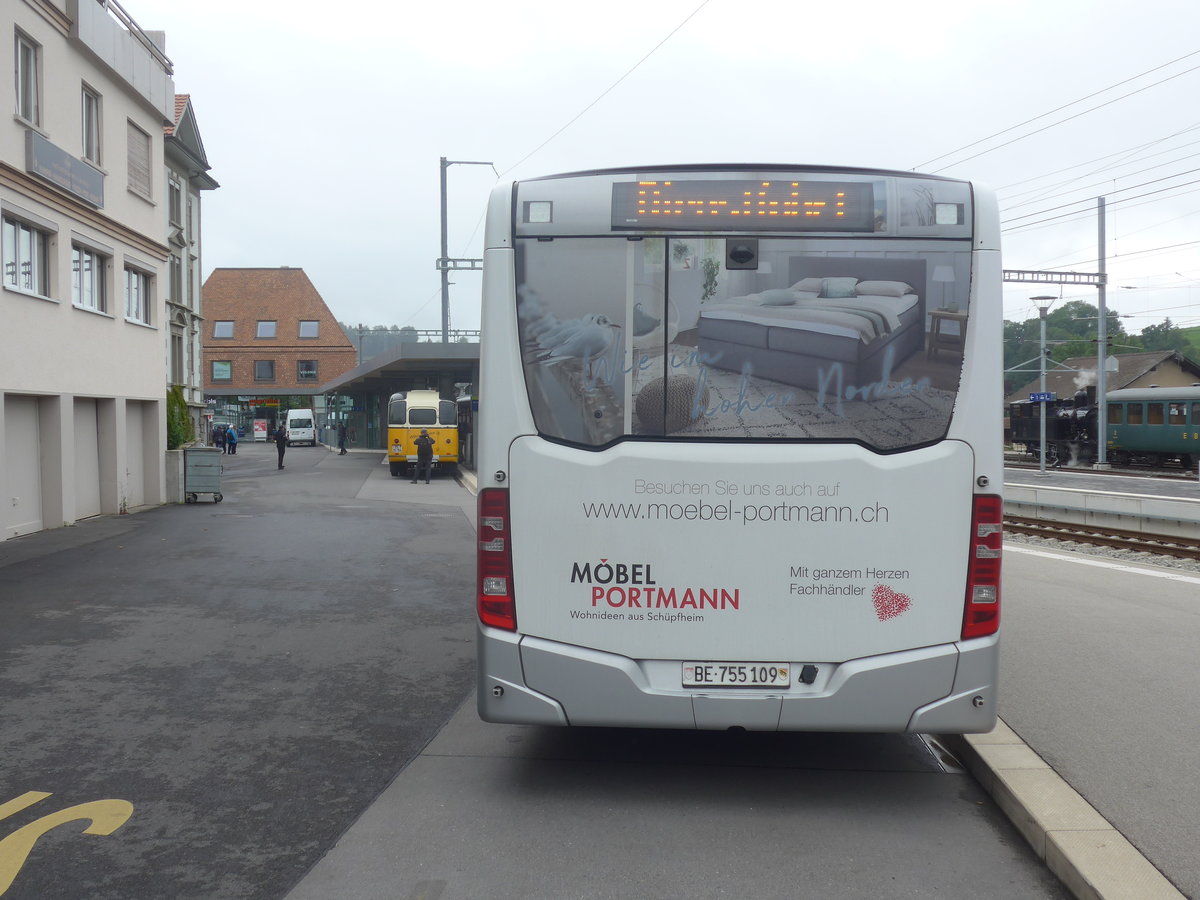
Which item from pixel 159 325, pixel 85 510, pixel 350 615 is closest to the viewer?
pixel 350 615

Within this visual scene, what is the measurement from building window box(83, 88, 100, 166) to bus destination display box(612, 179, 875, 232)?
1757 centimetres

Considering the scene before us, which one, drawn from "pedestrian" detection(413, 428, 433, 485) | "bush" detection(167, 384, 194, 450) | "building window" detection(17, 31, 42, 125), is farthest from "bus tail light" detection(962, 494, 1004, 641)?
"pedestrian" detection(413, 428, 433, 485)

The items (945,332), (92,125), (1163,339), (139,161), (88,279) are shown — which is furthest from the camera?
(1163,339)

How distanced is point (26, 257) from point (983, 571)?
1636 cm

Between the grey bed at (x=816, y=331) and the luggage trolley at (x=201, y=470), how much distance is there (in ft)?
66.9

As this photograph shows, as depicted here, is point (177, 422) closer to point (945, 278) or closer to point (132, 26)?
point (132, 26)

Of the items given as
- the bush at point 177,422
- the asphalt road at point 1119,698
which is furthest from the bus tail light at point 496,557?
the bush at point 177,422

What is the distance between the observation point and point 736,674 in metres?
5.00

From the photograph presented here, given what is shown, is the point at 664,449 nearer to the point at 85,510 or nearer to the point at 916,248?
the point at 916,248

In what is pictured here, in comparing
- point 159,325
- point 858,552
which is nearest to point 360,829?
point 858,552

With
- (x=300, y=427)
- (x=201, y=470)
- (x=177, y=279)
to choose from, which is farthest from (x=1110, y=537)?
(x=300, y=427)

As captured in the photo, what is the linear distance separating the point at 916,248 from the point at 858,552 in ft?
4.30

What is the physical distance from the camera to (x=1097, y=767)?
543cm

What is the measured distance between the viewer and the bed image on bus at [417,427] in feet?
121
